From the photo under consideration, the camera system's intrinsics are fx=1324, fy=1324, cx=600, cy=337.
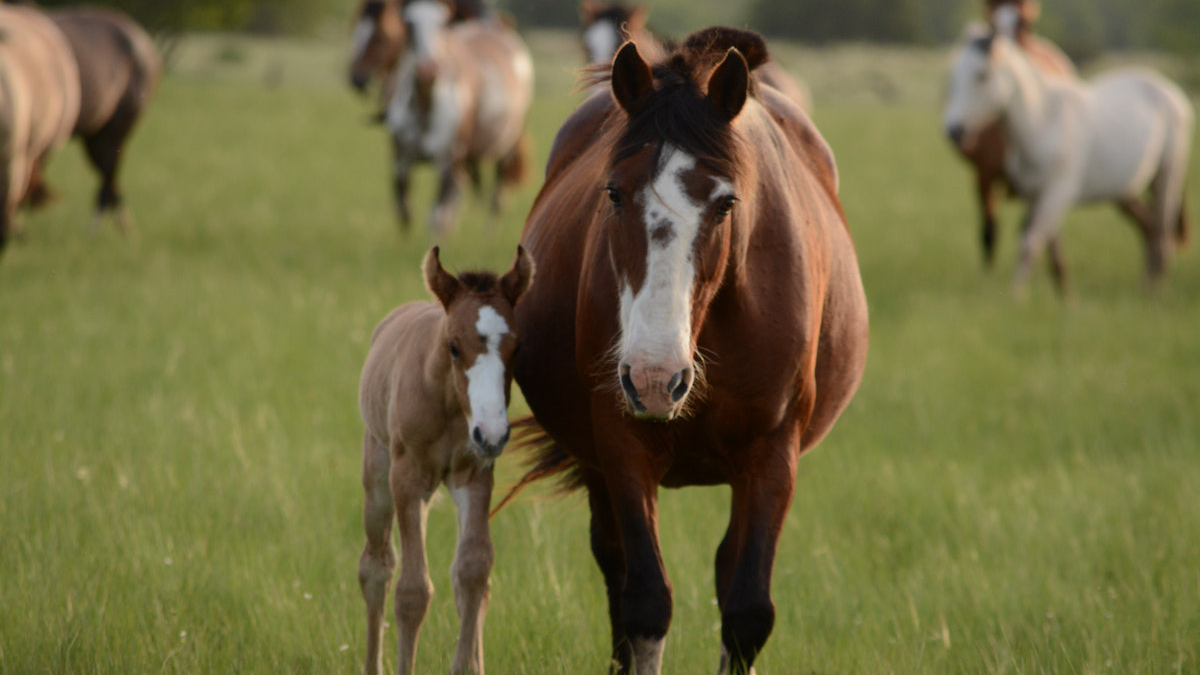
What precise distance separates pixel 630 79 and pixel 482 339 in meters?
0.76

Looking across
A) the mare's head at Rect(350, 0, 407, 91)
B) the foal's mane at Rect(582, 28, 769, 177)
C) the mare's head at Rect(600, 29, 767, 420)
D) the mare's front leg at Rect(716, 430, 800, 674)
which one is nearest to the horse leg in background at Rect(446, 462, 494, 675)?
the mare's front leg at Rect(716, 430, 800, 674)

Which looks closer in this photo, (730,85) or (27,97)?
(730,85)

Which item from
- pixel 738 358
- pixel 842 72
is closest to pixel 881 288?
pixel 738 358

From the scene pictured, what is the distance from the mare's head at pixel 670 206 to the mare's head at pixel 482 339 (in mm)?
460

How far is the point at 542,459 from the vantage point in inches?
170

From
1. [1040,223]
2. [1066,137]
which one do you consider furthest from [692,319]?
[1066,137]

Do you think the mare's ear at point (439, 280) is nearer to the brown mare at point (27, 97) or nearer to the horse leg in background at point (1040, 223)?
the brown mare at point (27, 97)

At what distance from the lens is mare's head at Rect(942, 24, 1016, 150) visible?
431 inches

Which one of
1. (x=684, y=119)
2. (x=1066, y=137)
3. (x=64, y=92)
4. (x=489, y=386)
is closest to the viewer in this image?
(x=684, y=119)

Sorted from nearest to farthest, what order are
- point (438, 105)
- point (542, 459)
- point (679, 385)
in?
point (679, 385)
point (542, 459)
point (438, 105)

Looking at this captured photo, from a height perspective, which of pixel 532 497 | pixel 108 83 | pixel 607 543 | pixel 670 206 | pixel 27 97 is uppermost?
pixel 670 206

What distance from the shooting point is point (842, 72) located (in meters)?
53.9

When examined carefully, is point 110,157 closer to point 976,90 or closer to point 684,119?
point 976,90

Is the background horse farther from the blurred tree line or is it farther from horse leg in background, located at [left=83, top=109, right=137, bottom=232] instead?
the blurred tree line
